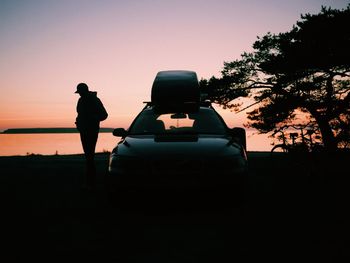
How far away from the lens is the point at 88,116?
325 inches

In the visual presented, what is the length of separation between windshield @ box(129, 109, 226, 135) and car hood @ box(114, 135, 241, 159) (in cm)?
49

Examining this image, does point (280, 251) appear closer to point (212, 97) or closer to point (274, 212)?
point (274, 212)

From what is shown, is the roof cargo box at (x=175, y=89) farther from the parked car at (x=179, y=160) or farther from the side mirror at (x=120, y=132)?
the parked car at (x=179, y=160)

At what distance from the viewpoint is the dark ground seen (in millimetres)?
3834

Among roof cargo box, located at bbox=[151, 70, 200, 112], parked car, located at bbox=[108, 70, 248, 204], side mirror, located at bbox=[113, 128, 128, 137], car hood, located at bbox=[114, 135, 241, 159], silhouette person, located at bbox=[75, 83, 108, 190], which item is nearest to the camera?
parked car, located at bbox=[108, 70, 248, 204]

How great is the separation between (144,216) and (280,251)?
2.32m

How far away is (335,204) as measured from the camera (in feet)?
21.7

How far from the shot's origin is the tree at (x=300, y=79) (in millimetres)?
19641

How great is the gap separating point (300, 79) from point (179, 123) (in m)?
15.9

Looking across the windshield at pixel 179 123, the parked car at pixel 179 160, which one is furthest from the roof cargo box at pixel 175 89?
the parked car at pixel 179 160

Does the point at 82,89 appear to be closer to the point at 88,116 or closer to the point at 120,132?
the point at 88,116

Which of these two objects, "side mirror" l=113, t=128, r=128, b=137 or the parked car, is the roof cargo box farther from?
the parked car

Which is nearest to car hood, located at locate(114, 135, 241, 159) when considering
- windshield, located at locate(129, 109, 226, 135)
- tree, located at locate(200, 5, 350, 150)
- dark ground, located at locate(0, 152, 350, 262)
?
windshield, located at locate(129, 109, 226, 135)

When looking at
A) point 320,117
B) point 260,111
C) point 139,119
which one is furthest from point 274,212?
point 260,111
